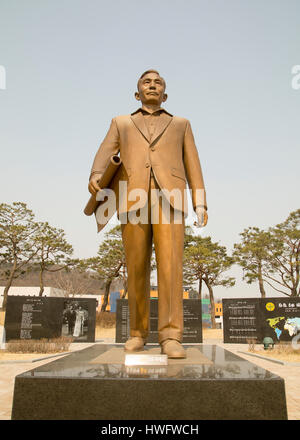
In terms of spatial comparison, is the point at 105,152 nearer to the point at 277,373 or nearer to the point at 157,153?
the point at 157,153

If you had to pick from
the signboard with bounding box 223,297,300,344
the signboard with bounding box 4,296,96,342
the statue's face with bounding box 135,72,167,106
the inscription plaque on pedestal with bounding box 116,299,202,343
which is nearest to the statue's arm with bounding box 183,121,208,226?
the statue's face with bounding box 135,72,167,106

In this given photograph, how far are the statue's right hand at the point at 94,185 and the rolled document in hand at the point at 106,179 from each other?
0.13 feet

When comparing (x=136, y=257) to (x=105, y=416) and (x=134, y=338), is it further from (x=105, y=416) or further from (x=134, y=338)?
(x=105, y=416)

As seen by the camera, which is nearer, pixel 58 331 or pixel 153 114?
pixel 153 114

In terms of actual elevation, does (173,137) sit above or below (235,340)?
above

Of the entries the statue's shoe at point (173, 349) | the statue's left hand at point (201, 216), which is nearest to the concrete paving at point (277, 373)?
the statue's shoe at point (173, 349)

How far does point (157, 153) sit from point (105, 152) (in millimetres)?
626

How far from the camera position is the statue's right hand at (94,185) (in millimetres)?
3503

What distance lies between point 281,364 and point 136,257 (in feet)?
22.1

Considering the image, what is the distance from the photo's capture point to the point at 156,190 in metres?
3.45

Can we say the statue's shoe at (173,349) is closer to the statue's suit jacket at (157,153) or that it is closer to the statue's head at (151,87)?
the statue's suit jacket at (157,153)

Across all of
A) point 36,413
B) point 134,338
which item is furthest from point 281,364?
point 36,413

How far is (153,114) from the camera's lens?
379 cm

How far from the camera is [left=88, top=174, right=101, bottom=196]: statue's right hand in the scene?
3503 mm
